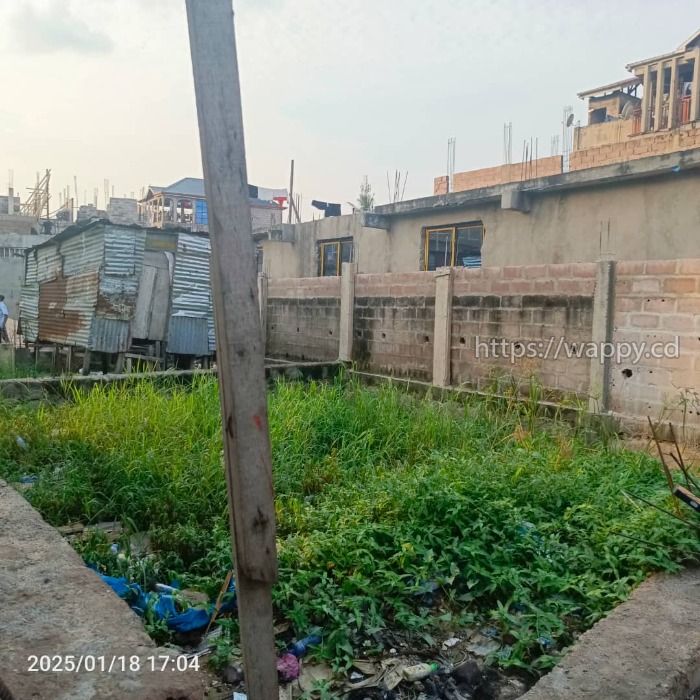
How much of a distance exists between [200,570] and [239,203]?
230cm

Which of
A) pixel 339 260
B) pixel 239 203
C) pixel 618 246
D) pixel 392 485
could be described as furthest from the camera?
pixel 339 260

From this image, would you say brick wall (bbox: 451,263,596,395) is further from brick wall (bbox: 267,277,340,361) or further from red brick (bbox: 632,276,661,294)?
brick wall (bbox: 267,277,340,361)

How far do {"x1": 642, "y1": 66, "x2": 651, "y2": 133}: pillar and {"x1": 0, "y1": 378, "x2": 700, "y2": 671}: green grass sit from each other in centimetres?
1569

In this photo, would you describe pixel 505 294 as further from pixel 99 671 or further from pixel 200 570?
pixel 99 671

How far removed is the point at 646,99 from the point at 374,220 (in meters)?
10.7

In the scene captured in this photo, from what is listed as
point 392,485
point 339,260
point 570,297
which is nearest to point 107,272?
point 339,260

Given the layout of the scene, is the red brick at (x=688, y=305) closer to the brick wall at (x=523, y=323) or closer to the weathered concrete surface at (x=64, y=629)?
the brick wall at (x=523, y=323)

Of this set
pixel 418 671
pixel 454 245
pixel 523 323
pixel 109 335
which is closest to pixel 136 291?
pixel 109 335

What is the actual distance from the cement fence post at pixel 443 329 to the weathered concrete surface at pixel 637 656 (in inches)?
189

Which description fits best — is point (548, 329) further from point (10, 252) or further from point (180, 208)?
point (180, 208)

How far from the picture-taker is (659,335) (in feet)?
17.2

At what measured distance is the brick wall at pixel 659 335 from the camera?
16.4ft

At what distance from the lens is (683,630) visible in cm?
226

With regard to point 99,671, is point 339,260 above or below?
above
